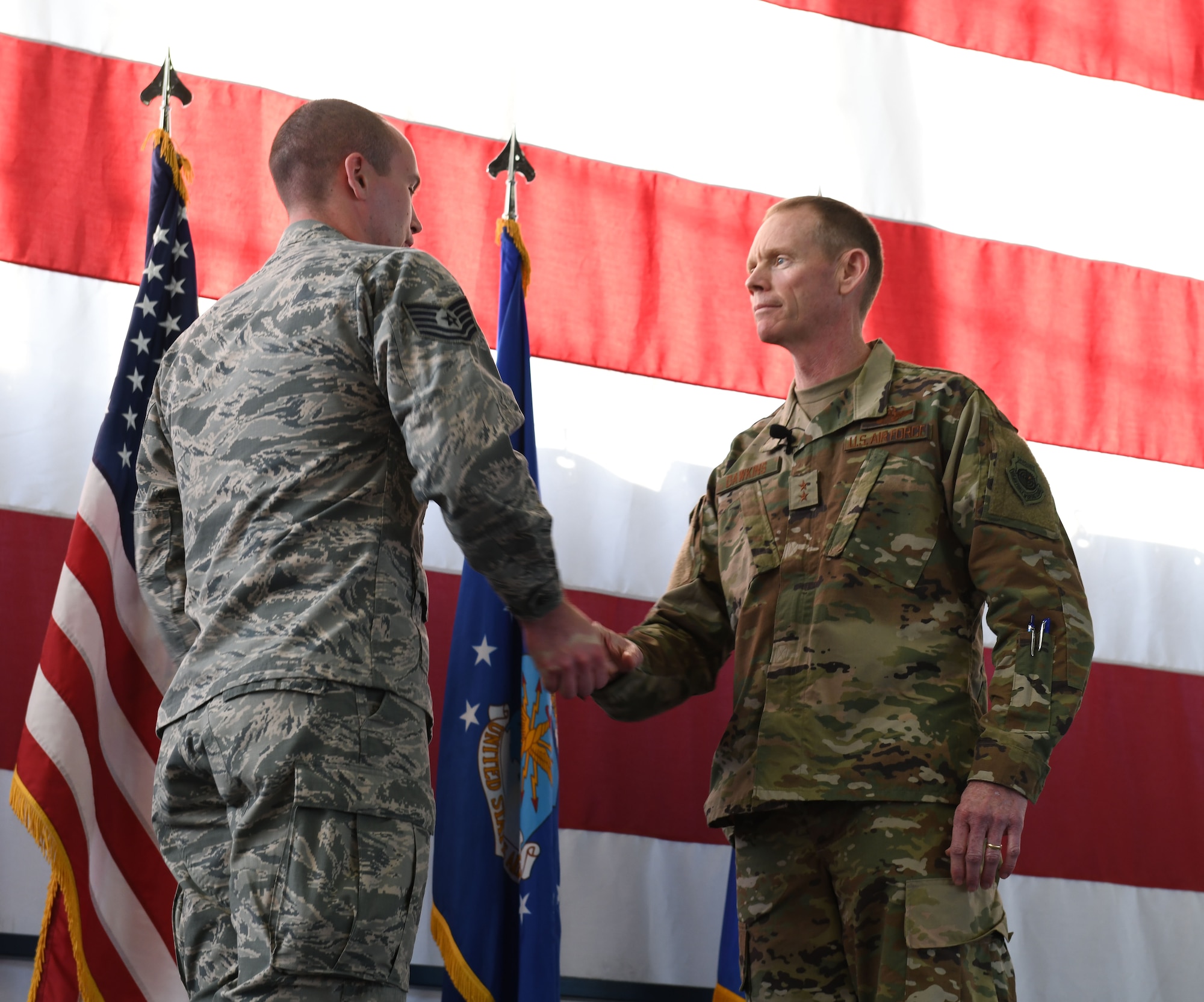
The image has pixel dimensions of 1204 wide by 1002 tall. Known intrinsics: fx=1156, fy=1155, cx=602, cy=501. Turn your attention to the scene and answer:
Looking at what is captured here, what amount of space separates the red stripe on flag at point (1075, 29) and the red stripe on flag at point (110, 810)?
2441 mm

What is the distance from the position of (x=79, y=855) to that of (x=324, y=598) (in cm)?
116

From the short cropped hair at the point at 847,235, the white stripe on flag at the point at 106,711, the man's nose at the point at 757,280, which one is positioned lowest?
the white stripe on flag at the point at 106,711

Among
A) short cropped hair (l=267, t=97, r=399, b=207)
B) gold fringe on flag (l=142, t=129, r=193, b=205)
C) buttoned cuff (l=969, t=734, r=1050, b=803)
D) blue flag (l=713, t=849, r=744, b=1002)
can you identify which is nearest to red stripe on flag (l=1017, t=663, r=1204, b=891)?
blue flag (l=713, t=849, r=744, b=1002)

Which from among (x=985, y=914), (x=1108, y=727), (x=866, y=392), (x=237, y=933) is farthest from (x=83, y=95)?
(x=1108, y=727)

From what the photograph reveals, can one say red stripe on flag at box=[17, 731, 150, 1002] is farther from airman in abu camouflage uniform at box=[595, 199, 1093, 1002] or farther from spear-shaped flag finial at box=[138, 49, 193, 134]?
spear-shaped flag finial at box=[138, 49, 193, 134]

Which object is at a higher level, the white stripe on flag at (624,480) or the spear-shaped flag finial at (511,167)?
the spear-shaped flag finial at (511,167)

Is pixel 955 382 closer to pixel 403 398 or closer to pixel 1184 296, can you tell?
pixel 403 398

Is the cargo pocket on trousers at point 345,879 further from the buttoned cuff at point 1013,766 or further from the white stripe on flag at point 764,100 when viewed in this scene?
the white stripe on flag at point 764,100

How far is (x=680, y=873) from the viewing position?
2.57 m

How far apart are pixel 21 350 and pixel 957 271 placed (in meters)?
2.31

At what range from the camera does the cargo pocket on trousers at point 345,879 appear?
3.84ft

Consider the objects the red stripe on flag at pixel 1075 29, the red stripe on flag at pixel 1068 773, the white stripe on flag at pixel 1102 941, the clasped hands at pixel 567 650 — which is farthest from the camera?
the red stripe on flag at pixel 1075 29

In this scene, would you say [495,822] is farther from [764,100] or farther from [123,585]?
[764,100]

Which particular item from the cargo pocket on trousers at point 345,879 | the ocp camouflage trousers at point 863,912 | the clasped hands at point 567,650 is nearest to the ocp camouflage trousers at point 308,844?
the cargo pocket on trousers at point 345,879
